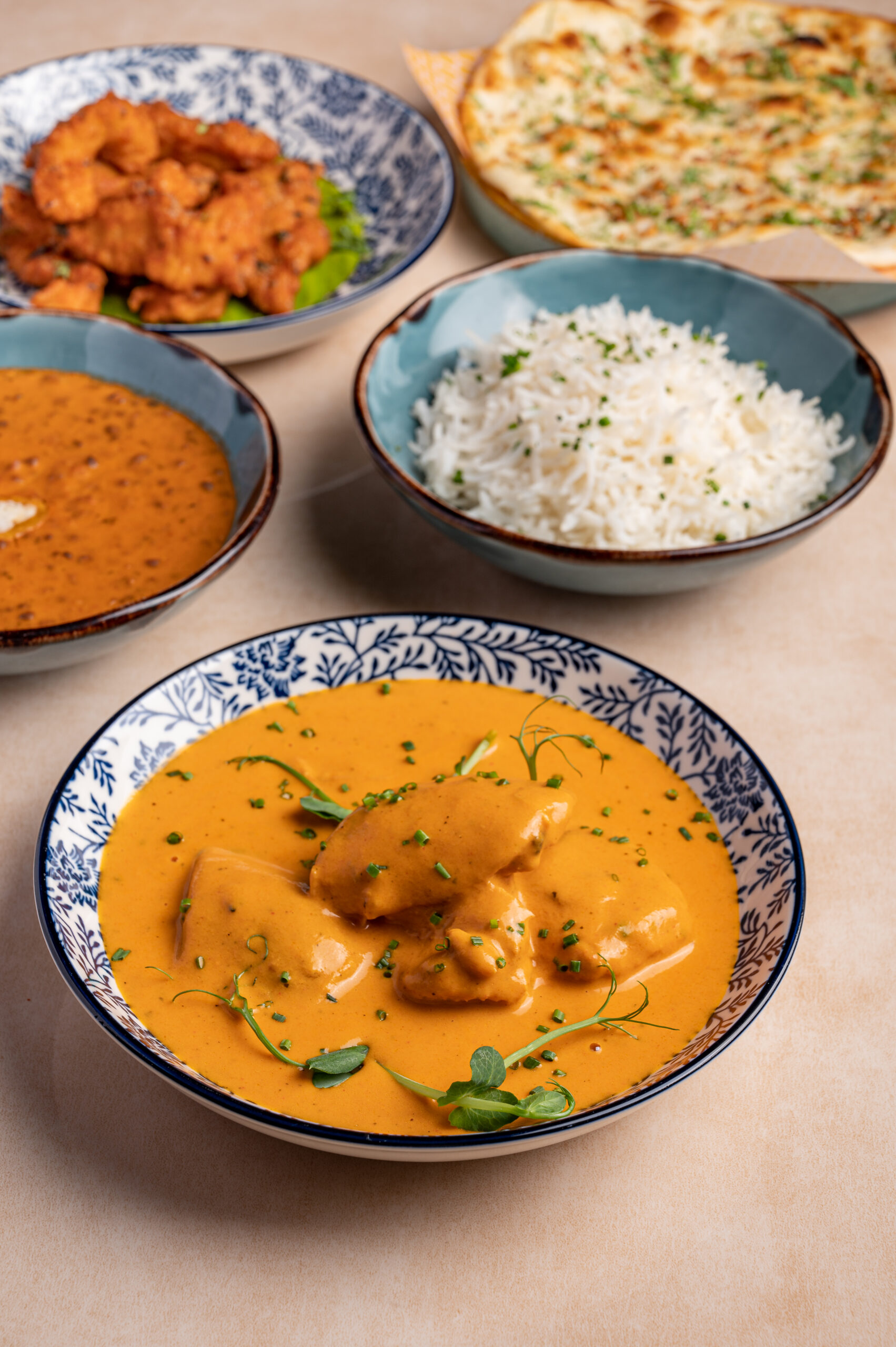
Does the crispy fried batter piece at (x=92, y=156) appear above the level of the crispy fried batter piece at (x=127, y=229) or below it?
above

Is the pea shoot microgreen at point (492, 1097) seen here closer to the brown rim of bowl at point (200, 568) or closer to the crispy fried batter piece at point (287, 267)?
the brown rim of bowl at point (200, 568)

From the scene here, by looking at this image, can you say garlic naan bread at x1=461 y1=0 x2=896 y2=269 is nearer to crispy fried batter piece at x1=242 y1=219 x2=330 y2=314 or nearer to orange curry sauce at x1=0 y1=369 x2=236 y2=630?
crispy fried batter piece at x1=242 y1=219 x2=330 y2=314

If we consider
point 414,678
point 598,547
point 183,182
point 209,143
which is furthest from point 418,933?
point 209,143

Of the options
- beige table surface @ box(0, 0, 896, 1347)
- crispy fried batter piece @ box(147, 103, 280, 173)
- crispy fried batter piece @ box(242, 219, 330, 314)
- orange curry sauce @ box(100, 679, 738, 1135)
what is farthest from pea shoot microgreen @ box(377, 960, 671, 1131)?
crispy fried batter piece @ box(147, 103, 280, 173)

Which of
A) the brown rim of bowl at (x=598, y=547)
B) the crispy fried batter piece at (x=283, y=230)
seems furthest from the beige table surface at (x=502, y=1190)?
the crispy fried batter piece at (x=283, y=230)

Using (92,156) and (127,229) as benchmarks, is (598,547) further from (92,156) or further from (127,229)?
(92,156)

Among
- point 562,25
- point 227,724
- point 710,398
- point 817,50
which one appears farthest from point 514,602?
point 817,50

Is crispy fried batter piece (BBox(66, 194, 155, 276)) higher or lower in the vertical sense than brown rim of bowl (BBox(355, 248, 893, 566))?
higher
